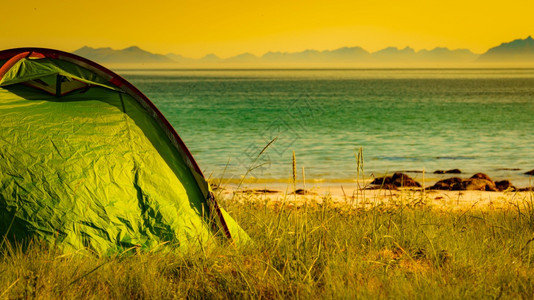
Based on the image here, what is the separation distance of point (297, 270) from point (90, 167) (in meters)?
2.12

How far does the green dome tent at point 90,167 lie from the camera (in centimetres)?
519

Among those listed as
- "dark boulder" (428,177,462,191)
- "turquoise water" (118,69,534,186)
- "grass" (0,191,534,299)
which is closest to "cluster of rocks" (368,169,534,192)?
"dark boulder" (428,177,462,191)

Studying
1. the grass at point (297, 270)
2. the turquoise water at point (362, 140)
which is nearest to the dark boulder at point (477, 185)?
the turquoise water at point (362, 140)

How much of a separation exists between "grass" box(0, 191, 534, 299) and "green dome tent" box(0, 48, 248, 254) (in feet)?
0.84

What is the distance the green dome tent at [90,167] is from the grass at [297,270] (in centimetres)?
26

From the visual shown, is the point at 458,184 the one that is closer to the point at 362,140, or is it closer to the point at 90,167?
the point at 90,167

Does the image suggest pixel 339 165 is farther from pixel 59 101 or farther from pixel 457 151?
pixel 59 101

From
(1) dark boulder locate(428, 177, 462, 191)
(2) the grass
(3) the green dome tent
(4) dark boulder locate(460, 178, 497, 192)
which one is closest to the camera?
(2) the grass

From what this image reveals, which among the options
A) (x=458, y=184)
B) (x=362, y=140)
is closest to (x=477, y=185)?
(x=458, y=184)

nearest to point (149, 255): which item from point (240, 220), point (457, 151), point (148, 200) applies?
point (148, 200)

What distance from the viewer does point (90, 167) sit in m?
5.43

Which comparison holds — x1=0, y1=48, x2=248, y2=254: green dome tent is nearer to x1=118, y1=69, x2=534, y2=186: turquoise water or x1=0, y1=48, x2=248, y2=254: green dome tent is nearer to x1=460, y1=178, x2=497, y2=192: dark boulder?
x1=118, y1=69, x2=534, y2=186: turquoise water

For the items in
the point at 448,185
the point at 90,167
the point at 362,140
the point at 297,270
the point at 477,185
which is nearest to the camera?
the point at 297,270

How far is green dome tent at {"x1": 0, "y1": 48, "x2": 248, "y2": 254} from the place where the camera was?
17.0ft
